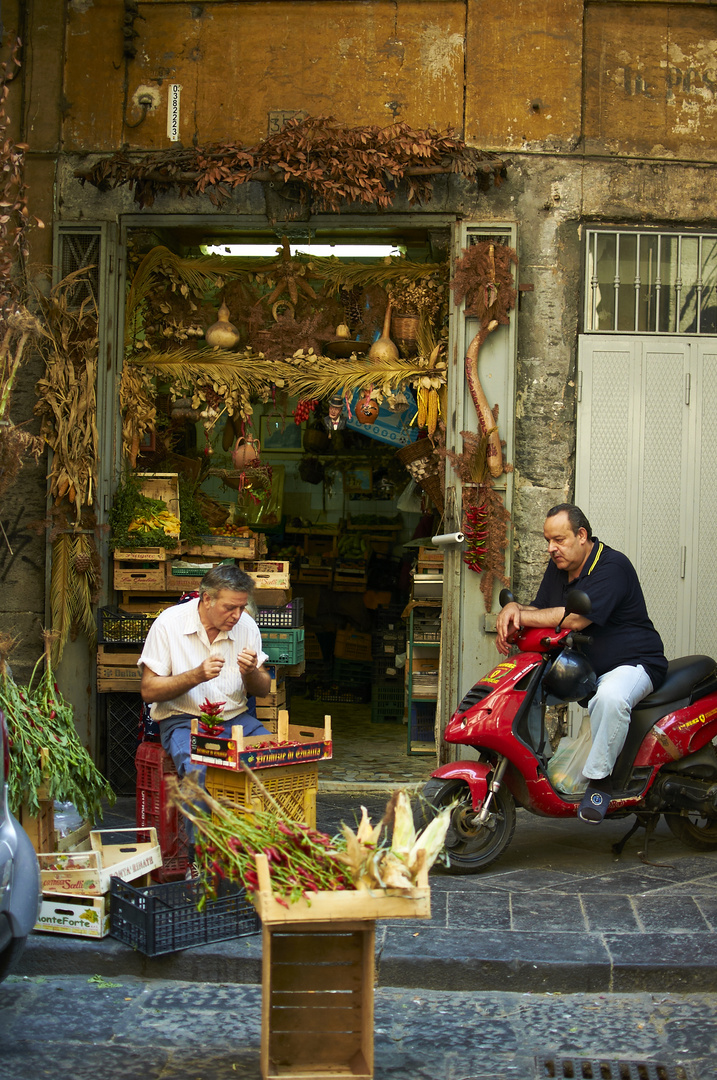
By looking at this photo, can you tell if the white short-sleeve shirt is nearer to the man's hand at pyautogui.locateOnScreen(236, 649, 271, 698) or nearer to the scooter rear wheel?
the man's hand at pyautogui.locateOnScreen(236, 649, 271, 698)

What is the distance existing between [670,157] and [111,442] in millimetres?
4284

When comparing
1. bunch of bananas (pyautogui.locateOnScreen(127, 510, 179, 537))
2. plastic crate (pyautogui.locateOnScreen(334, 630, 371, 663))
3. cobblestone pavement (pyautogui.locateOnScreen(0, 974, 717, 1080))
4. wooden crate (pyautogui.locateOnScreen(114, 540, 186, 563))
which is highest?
bunch of bananas (pyautogui.locateOnScreen(127, 510, 179, 537))

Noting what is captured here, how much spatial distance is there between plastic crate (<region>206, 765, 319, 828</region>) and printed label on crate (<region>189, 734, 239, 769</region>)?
0.08 metres

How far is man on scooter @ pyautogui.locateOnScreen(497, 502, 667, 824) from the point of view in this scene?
17.5ft

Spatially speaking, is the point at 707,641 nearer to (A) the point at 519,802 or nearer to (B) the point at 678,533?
(B) the point at 678,533

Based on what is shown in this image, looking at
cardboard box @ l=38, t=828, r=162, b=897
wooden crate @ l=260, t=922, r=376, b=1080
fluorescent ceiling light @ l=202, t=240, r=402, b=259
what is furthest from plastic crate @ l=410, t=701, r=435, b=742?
wooden crate @ l=260, t=922, r=376, b=1080

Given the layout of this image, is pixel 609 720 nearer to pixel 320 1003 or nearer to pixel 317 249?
pixel 320 1003

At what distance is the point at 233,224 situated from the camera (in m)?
7.38

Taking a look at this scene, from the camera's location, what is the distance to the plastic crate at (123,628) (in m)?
7.09

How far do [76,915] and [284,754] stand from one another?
1.12 metres

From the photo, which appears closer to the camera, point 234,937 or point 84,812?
point 234,937

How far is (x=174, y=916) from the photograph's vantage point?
14.6ft

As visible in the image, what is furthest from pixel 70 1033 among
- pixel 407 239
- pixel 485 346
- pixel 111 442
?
pixel 407 239

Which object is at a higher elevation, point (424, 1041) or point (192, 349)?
point (192, 349)
